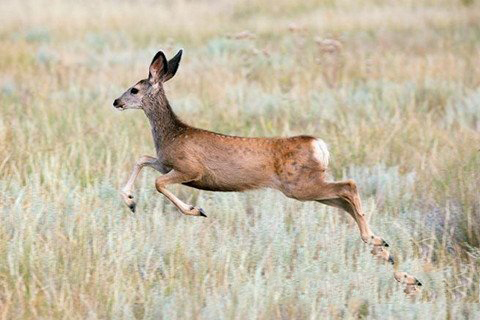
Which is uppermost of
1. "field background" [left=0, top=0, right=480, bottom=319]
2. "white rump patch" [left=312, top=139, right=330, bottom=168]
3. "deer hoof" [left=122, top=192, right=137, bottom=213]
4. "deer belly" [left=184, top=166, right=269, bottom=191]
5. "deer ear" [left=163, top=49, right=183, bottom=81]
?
"deer ear" [left=163, top=49, right=183, bottom=81]

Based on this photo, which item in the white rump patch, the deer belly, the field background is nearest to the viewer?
the field background

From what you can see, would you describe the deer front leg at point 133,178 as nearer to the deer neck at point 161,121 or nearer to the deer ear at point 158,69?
the deer neck at point 161,121

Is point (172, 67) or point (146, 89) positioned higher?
point (172, 67)

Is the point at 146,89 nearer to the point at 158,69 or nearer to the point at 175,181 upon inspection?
the point at 158,69

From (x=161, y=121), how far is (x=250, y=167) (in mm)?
841

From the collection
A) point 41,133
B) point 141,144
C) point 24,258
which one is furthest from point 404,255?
point 41,133

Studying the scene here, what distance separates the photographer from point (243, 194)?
7.84m

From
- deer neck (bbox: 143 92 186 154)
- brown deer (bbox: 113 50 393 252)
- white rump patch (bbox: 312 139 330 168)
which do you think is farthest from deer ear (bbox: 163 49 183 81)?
white rump patch (bbox: 312 139 330 168)

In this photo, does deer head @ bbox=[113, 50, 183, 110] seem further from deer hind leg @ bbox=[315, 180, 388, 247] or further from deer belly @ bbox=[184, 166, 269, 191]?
deer hind leg @ bbox=[315, 180, 388, 247]

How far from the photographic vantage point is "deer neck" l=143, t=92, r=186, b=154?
6.75 m

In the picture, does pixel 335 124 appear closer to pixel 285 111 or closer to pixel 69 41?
pixel 285 111

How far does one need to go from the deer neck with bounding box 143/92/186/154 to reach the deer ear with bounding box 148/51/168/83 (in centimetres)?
12

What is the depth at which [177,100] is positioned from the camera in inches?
476

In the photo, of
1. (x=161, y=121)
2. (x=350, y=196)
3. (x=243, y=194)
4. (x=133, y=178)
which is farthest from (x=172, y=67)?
(x=350, y=196)
